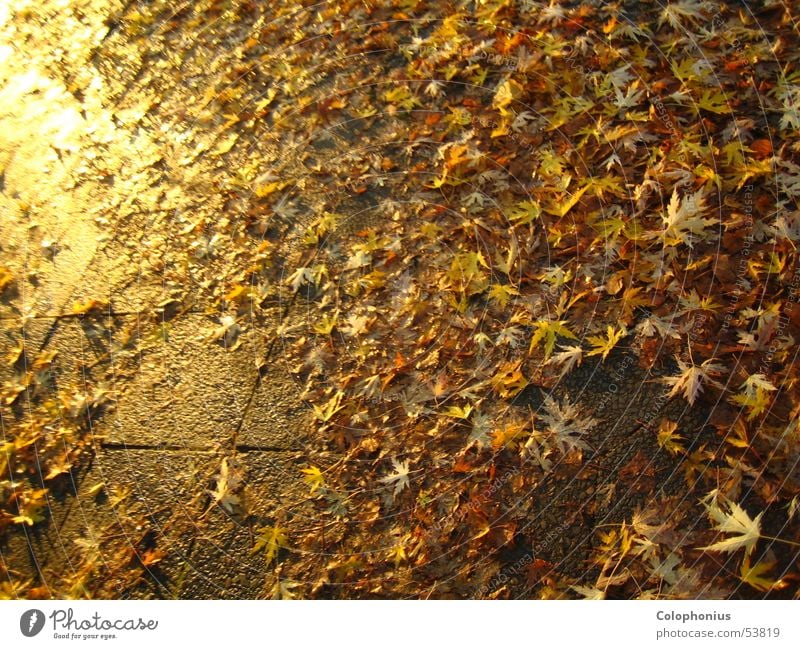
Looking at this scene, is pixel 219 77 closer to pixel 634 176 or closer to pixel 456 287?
pixel 456 287

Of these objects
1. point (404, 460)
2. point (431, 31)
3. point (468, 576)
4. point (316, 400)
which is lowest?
point (468, 576)

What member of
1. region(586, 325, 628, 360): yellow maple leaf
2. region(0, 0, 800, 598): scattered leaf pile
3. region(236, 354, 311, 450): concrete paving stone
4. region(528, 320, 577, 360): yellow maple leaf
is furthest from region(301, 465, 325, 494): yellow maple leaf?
region(586, 325, 628, 360): yellow maple leaf

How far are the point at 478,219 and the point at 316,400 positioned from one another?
1129mm

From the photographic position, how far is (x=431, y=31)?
3375 mm

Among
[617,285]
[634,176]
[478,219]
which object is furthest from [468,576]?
[634,176]

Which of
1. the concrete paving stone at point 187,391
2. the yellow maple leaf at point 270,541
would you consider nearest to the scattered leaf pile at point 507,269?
the yellow maple leaf at point 270,541

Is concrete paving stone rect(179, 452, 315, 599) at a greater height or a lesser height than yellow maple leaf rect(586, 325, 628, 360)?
greater

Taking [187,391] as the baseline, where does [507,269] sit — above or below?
below

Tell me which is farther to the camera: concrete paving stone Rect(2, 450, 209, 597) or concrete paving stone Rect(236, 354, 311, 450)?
concrete paving stone Rect(236, 354, 311, 450)

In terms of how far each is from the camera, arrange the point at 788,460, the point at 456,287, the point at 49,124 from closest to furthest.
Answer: the point at 788,460 < the point at 456,287 < the point at 49,124

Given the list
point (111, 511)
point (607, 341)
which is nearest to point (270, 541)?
point (111, 511)

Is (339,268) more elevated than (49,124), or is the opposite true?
(49,124)

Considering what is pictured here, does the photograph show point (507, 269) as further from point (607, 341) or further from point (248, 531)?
point (248, 531)
